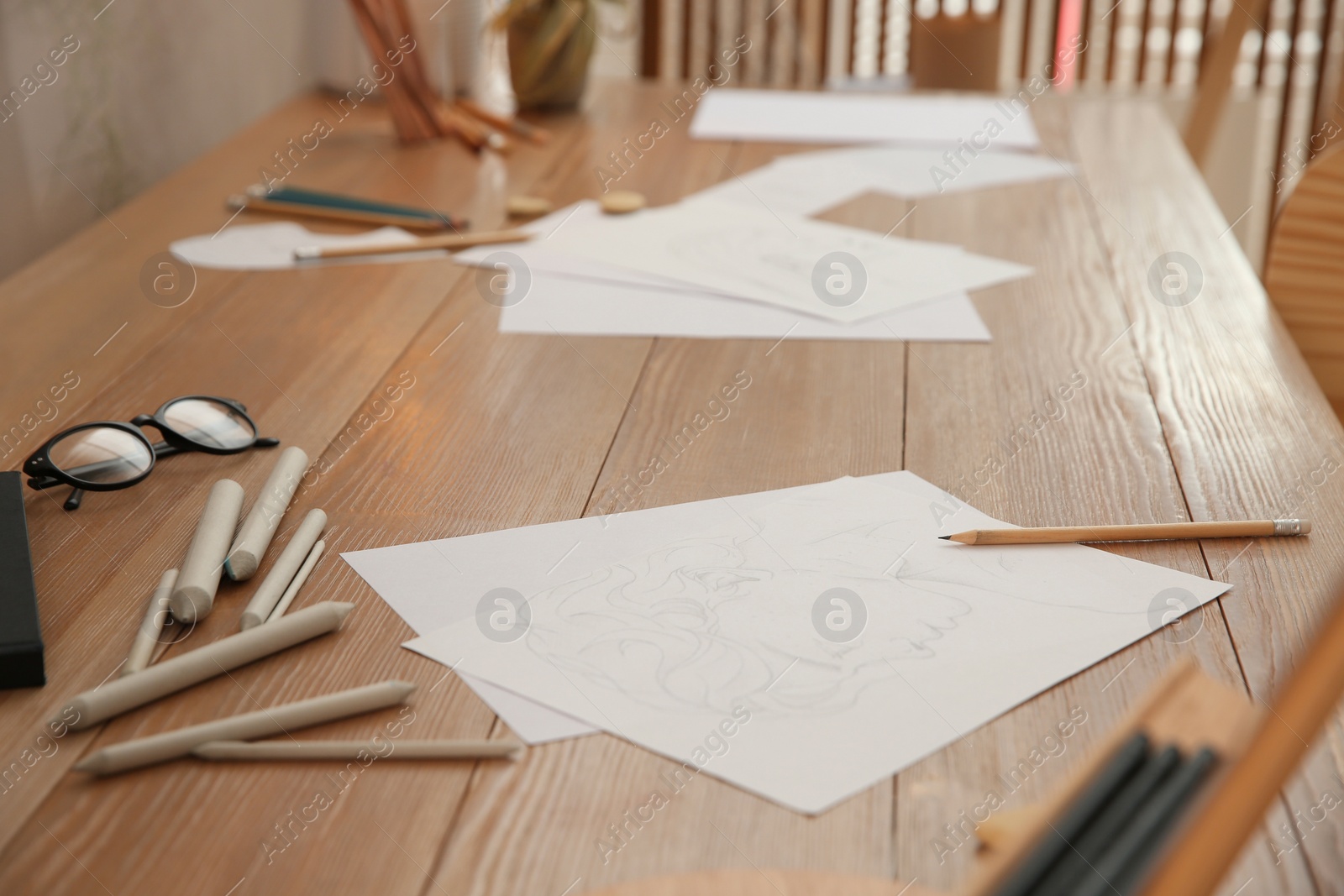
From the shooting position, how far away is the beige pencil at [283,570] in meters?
0.61

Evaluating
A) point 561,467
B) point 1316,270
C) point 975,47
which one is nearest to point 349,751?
point 561,467

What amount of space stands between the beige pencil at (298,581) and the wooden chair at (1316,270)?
3.11 ft

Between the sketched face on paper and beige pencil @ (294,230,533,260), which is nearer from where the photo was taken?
the sketched face on paper

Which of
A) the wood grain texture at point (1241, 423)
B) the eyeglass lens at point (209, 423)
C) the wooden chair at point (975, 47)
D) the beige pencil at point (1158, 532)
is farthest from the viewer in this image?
the wooden chair at point (975, 47)

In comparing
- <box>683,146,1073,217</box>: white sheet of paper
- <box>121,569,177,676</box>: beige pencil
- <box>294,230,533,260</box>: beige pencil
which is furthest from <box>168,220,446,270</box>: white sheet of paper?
<box>121,569,177,676</box>: beige pencil

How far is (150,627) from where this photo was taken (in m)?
0.60

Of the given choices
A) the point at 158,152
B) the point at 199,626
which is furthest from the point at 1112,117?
the point at 199,626

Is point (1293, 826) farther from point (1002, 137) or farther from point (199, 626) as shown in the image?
point (1002, 137)

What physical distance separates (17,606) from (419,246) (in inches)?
27.8

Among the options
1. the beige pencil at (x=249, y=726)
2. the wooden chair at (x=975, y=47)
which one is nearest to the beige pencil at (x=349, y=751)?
the beige pencil at (x=249, y=726)

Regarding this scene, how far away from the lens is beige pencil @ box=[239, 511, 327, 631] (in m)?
0.61

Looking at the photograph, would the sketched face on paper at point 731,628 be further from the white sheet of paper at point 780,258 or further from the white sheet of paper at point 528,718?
the white sheet of paper at point 780,258

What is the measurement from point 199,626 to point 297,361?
404 millimetres

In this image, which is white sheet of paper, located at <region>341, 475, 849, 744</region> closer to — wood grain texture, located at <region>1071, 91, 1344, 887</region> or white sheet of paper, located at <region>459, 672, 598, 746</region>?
white sheet of paper, located at <region>459, 672, 598, 746</region>
